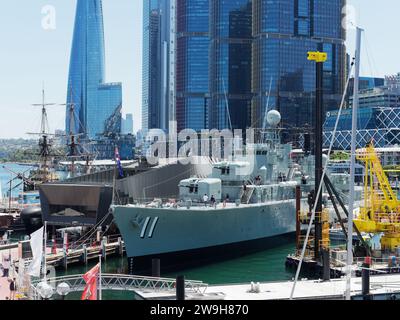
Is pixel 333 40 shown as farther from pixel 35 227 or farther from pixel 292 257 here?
pixel 292 257

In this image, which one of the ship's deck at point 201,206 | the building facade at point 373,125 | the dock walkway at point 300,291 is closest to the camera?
the dock walkway at point 300,291

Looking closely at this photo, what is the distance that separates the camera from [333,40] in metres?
140

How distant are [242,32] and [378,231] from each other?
122m

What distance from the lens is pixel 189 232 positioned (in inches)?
1439

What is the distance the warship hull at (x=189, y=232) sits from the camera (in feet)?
114

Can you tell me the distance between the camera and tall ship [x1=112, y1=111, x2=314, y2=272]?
114ft

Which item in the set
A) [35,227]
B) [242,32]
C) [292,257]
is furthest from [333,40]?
[292,257]

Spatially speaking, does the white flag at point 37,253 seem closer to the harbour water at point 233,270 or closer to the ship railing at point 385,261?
the harbour water at point 233,270

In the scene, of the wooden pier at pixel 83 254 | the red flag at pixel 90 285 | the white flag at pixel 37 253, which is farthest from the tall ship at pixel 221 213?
the red flag at pixel 90 285

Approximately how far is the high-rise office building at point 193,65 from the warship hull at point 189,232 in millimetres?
111897

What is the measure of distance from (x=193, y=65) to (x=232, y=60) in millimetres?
12743

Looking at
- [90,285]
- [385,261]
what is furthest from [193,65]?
[90,285]
